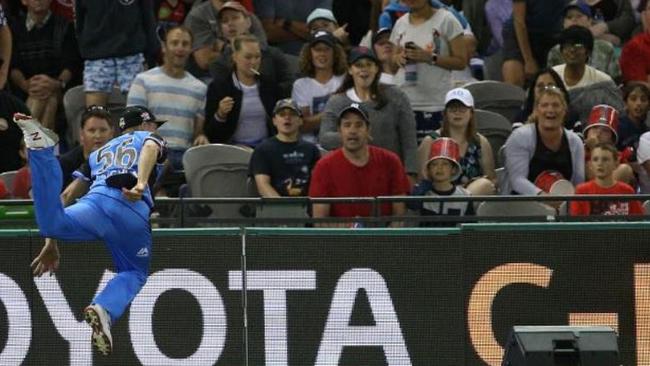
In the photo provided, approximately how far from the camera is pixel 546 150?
50.6ft

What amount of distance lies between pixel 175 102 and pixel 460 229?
427cm

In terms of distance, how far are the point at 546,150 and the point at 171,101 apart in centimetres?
366

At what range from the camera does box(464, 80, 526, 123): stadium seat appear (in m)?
17.2

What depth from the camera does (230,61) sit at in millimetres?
16812

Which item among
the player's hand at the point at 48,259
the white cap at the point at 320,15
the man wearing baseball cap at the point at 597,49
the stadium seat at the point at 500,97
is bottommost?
the player's hand at the point at 48,259

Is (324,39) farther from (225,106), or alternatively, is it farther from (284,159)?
(284,159)

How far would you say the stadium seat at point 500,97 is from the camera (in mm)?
17219

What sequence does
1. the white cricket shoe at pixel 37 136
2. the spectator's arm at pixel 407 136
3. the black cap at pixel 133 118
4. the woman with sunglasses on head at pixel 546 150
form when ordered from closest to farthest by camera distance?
1. the white cricket shoe at pixel 37 136
2. the black cap at pixel 133 118
3. the woman with sunglasses on head at pixel 546 150
4. the spectator's arm at pixel 407 136

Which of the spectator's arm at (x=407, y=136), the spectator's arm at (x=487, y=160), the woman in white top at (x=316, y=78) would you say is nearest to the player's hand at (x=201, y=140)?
the woman in white top at (x=316, y=78)

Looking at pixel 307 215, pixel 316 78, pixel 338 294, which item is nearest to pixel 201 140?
pixel 316 78

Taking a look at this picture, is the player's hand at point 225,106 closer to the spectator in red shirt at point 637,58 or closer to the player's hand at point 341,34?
the player's hand at point 341,34

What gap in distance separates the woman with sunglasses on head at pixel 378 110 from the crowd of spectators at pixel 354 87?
0.04 feet

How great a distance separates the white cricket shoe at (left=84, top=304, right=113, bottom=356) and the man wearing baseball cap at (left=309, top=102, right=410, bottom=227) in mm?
3372

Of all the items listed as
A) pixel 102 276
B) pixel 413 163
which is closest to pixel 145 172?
pixel 102 276
